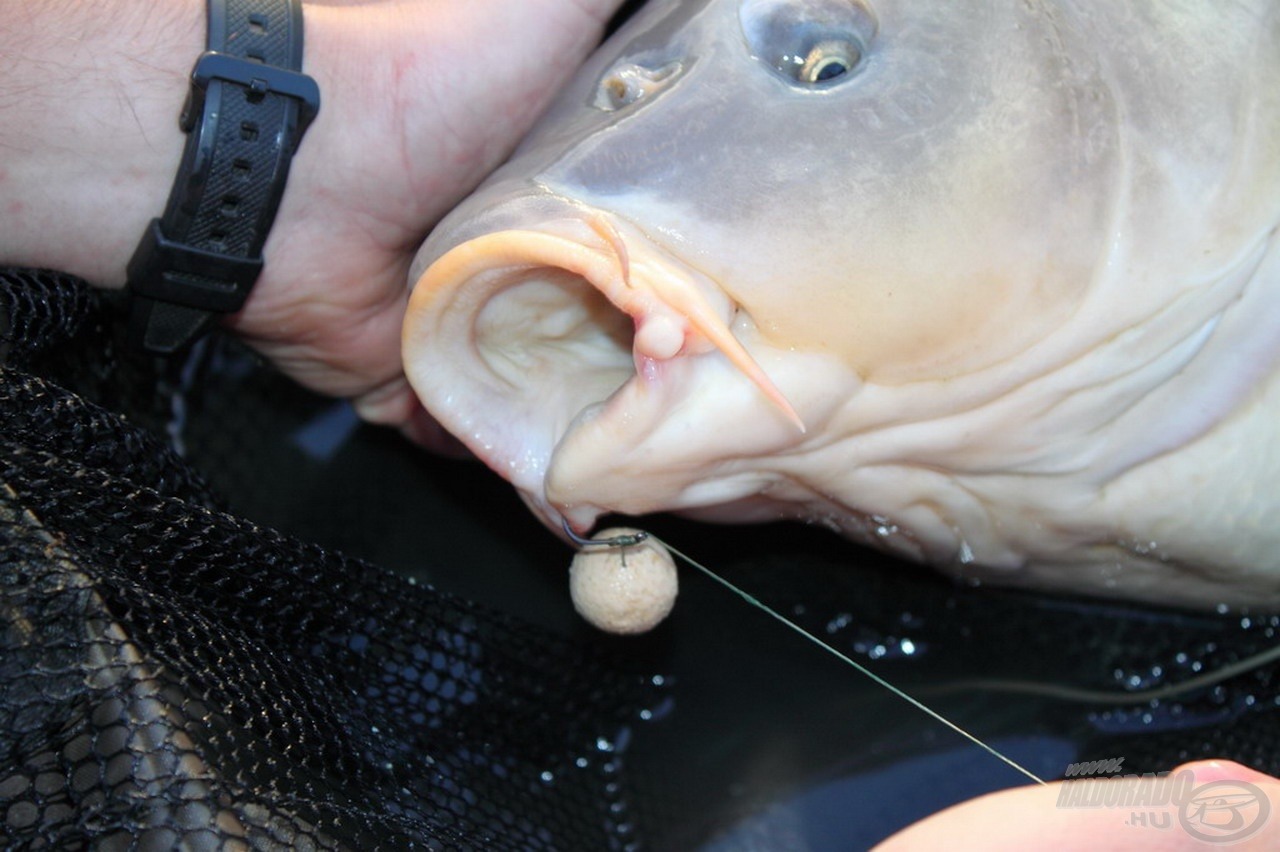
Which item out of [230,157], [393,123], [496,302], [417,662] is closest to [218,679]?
[417,662]

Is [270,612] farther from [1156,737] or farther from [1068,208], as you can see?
[1156,737]

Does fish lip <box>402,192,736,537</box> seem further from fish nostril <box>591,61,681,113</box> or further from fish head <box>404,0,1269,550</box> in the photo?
fish nostril <box>591,61,681,113</box>

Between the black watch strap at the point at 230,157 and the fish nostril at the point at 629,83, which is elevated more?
the fish nostril at the point at 629,83

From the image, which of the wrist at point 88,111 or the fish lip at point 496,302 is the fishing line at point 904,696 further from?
the wrist at point 88,111

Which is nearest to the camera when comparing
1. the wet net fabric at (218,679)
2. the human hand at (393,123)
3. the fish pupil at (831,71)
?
the wet net fabric at (218,679)

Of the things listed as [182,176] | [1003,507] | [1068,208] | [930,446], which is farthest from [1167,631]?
[182,176]

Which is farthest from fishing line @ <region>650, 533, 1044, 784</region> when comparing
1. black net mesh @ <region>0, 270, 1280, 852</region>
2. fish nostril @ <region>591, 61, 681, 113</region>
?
fish nostril @ <region>591, 61, 681, 113</region>

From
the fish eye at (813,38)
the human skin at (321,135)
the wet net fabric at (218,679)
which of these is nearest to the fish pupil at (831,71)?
the fish eye at (813,38)

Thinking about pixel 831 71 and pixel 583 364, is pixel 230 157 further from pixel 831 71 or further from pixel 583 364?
pixel 831 71
